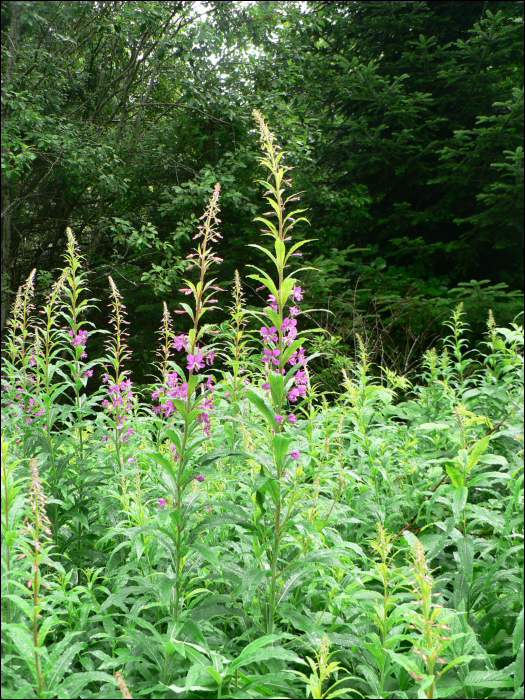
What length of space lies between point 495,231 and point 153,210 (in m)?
4.87

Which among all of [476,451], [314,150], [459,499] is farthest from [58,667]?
[314,150]

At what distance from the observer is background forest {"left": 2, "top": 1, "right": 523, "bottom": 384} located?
5617 mm

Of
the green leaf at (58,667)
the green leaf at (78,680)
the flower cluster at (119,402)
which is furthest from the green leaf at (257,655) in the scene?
the flower cluster at (119,402)

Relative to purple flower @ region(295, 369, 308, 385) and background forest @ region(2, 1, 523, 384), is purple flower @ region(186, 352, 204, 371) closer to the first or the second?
purple flower @ region(295, 369, 308, 385)

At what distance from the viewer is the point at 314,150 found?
26.3ft

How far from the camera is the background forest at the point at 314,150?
5.62 meters

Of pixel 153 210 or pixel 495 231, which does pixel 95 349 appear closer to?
pixel 153 210

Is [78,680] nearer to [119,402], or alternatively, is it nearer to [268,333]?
[268,333]

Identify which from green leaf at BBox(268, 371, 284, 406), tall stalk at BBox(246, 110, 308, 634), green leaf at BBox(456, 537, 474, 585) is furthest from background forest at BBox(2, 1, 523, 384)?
green leaf at BBox(268, 371, 284, 406)

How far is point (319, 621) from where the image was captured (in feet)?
6.25

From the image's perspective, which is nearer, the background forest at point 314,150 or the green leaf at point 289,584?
the green leaf at point 289,584

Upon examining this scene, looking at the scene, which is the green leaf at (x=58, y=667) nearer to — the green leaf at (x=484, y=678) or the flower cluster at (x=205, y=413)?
the flower cluster at (x=205, y=413)

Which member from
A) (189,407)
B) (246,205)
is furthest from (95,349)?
(189,407)

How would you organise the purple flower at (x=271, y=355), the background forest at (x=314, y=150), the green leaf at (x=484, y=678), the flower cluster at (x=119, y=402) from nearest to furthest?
the green leaf at (x=484, y=678), the purple flower at (x=271, y=355), the flower cluster at (x=119, y=402), the background forest at (x=314, y=150)
